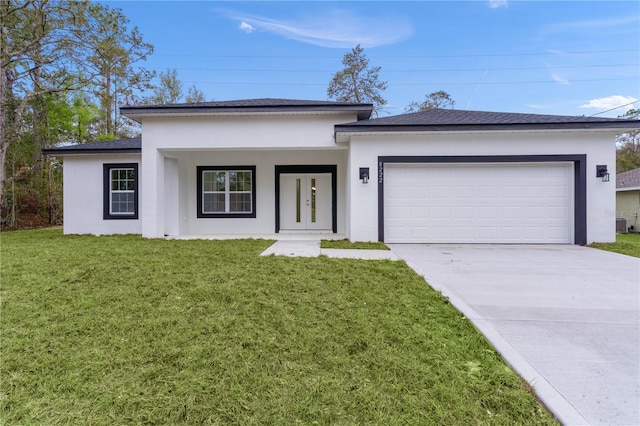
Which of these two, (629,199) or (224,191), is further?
(629,199)

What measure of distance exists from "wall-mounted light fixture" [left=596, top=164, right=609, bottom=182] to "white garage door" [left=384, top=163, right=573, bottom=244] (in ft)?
1.89

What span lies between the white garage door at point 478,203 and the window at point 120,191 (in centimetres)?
834

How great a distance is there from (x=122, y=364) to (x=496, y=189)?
8894 mm

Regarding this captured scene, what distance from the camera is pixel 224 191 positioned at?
10.9 meters

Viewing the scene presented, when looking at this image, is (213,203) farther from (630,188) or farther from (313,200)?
(630,188)

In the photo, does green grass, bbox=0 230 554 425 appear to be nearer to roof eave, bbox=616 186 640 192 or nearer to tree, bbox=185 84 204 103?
roof eave, bbox=616 186 640 192

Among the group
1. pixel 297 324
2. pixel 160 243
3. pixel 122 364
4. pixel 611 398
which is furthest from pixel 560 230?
pixel 160 243

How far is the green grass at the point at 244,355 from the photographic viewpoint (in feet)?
6.23

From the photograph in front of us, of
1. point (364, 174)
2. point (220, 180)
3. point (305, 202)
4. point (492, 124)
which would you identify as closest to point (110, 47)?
point (220, 180)

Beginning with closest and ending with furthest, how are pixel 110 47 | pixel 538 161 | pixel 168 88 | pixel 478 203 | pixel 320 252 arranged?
pixel 320 252, pixel 538 161, pixel 478 203, pixel 110 47, pixel 168 88

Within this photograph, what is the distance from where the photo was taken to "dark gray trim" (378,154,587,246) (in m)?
7.96

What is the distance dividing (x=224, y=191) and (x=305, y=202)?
294 cm

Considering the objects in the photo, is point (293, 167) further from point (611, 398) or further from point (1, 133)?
point (1, 133)

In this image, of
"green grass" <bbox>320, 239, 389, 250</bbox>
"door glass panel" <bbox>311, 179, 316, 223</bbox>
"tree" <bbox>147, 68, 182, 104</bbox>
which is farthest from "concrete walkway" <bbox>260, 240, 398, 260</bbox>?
"tree" <bbox>147, 68, 182, 104</bbox>
